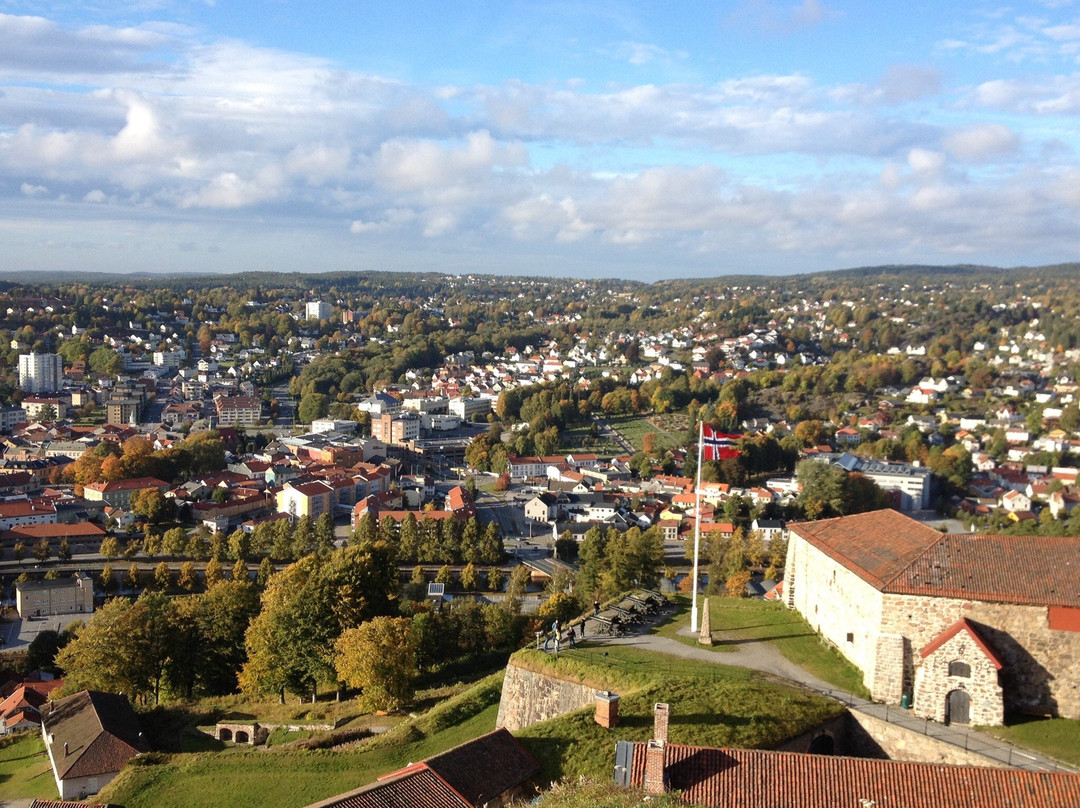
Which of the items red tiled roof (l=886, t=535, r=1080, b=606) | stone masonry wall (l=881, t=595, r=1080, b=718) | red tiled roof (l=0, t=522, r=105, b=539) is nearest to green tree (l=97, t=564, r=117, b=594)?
red tiled roof (l=0, t=522, r=105, b=539)

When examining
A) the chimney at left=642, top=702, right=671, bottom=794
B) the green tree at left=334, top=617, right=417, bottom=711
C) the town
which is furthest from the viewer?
the green tree at left=334, top=617, right=417, bottom=711

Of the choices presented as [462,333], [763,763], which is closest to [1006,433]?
[763,763]

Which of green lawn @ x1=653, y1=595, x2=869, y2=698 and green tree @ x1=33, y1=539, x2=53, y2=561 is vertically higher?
green lawn @ x1=653, y1=595, x2=869, y2=698

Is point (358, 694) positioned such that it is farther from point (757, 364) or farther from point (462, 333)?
point (462, 333)

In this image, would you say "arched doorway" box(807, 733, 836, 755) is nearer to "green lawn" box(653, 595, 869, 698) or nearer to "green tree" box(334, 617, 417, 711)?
"green lawn" box(653, 595, 869, 698)

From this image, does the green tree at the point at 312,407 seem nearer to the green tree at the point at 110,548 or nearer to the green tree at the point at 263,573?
the green tree at the point at 110,548

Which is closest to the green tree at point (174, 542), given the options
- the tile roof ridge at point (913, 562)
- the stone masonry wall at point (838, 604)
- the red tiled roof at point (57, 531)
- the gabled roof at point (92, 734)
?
the red tiled roof at point (57, 531)

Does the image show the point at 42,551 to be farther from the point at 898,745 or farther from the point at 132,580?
the point at 898,745
